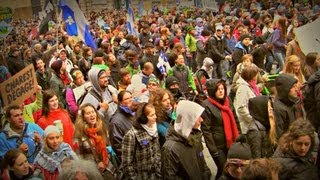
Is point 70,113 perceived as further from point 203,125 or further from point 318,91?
point 318,91

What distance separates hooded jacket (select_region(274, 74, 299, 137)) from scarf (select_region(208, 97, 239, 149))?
581mm

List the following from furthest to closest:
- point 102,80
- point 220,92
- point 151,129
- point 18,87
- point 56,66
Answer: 1. point 56,66
2. point 102,80
3. point 18,87
4. point 220,92
5. point 151,129

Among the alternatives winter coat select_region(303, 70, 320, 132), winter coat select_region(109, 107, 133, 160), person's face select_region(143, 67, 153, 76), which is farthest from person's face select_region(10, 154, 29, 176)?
person's face select_region(143, 67, 153, 76)

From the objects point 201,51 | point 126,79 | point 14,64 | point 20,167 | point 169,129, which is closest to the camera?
point 20,167

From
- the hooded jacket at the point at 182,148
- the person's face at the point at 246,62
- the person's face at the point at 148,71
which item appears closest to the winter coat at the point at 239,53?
the person's face at the point at 246,62

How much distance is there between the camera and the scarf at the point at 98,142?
540 centimetres

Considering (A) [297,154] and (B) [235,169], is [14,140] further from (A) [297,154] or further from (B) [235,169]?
(A) [297,154]

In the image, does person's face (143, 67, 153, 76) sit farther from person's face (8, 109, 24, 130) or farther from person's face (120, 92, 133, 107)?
person's face (8, 109, 24, 130)

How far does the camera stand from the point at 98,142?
541 centimetres

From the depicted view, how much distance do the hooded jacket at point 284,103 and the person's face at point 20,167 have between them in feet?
9.10

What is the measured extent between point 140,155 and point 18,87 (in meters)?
2.33

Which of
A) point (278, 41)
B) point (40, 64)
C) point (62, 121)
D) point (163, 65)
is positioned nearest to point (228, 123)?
point (62, 121)

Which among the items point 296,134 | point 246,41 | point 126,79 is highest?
point 246,41

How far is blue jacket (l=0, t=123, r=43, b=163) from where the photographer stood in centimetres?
538
